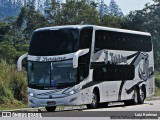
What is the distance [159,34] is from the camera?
70.9 meters

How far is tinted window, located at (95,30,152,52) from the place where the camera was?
25656mm

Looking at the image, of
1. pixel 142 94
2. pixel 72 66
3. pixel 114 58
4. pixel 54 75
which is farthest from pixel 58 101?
pixel 142 94

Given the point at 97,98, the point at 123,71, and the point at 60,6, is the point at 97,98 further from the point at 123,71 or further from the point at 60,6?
the point at 60,6

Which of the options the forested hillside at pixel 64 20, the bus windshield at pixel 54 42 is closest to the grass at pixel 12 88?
the bus windshield at pixel 54 42

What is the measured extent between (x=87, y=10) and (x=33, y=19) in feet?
34.2

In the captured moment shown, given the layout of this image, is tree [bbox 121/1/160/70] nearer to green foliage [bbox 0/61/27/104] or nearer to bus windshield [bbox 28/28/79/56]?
green foliage [bbox 0/61/27/104]

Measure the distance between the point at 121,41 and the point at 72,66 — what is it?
20.8 ft

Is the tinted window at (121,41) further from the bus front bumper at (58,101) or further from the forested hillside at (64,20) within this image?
the forested hillside at (64,20)

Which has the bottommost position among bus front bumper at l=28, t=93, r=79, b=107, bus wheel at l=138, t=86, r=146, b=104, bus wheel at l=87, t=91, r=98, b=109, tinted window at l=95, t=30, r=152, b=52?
bus wheel at l=138, t=86, r=146, b=104

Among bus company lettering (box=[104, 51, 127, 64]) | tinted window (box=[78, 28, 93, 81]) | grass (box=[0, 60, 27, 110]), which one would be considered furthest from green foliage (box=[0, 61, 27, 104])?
tinted window (box=[78, 28, 93, 81])

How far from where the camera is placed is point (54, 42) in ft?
77.0

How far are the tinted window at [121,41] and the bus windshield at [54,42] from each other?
7.05ft

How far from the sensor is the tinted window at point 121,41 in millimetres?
25656

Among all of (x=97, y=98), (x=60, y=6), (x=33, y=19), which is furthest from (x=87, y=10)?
(x=97, y=98)
